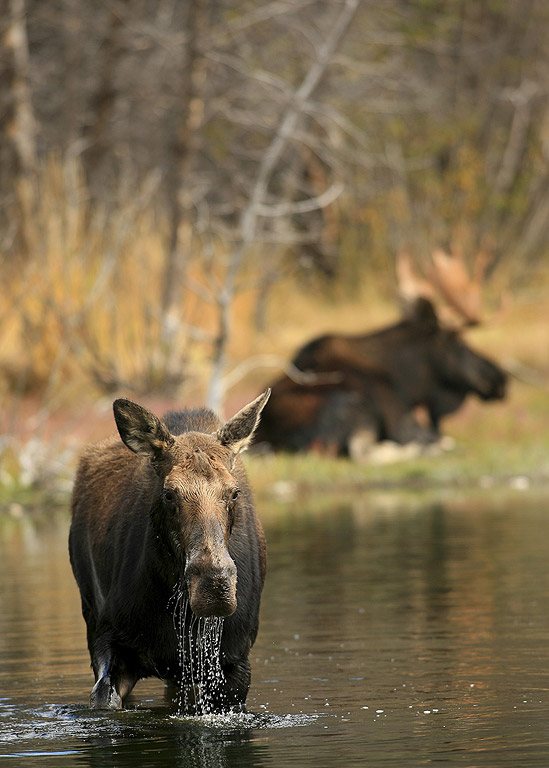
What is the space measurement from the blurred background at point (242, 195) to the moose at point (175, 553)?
9815 mm

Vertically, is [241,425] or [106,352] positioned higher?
[241,425]

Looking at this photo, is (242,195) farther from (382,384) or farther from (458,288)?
(382,384)

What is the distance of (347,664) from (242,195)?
21.9 meters

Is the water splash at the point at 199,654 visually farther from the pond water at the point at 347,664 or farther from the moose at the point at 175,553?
the pond water at the point at 347,664

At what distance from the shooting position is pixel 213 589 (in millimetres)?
5836

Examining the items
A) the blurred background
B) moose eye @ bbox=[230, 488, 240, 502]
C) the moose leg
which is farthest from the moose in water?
moose eye @ bbox=[230, 488, 240, 502]

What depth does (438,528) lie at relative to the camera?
1489cm

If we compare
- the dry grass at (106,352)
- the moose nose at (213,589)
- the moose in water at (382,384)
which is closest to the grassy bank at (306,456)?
the dry grass at (106,352)

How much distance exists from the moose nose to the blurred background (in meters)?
11.3

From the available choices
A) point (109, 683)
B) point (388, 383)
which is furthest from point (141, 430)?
point (388, 383)

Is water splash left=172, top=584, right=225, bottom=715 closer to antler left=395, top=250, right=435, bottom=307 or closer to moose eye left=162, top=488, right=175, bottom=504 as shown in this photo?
moose eye left=162, top=488, right=175, bottom=504

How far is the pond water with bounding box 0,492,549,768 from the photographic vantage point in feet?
20.7

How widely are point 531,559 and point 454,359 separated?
9.48 metres

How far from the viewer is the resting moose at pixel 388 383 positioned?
20969 mm
